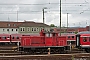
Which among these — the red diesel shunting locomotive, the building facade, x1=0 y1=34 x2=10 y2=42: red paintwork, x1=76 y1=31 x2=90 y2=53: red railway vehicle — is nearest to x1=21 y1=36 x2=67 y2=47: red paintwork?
the red diesel shunting locomotive

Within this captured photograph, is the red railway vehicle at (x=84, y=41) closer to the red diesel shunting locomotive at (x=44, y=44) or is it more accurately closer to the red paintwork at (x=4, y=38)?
the red diesel shunting locomotive at (x=44, y=44)

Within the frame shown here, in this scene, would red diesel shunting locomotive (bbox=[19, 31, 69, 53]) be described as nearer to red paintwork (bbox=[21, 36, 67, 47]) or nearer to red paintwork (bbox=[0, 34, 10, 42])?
red paintwork (bbox=[21, 36, 67, 47])

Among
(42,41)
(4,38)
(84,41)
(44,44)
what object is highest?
(42,41)

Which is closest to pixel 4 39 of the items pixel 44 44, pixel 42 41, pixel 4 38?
pixel 4 38

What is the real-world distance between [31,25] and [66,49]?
60.9m

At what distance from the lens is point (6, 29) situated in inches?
3546

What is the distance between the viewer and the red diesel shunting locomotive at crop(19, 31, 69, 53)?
29.4m

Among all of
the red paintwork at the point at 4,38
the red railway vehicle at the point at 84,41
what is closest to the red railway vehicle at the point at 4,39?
the red paintwork at the point at 4,38

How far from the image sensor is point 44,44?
97.2 ft

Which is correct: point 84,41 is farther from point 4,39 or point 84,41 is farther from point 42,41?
point 4,39

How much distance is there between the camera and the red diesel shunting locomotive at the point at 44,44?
96.5 ft

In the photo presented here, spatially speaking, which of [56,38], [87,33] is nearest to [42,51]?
[56,38]

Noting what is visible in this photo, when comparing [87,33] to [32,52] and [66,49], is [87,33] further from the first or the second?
[32,52]

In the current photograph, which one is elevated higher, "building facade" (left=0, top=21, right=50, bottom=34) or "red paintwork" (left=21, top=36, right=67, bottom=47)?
"building facade" (left=0, top=21, right=50, bottom=34)
